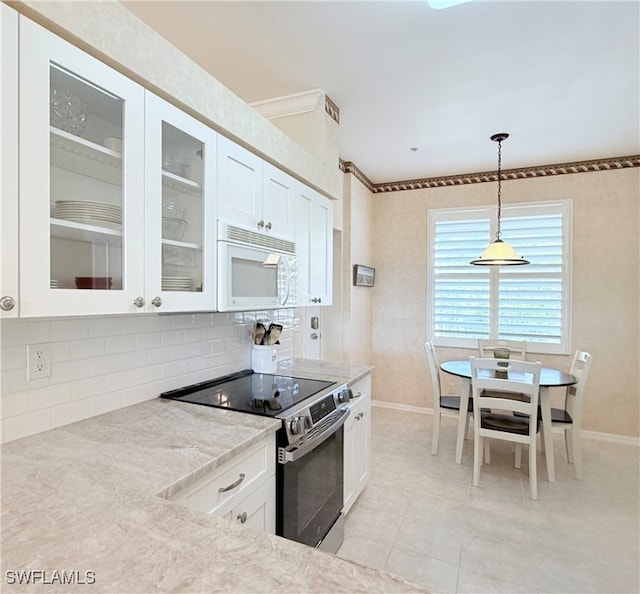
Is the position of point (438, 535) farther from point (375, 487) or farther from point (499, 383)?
point (499, 383)

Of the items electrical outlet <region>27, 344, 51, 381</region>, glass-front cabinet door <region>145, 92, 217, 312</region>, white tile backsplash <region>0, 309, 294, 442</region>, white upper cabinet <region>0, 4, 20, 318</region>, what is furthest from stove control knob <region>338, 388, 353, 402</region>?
white upper cabinet <region>0, 4, 20, 318</region>

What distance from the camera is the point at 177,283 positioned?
153 centimetres

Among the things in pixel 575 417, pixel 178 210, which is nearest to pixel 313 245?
pixel 178 210

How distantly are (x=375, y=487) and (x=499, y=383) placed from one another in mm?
1188

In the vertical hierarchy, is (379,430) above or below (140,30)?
below

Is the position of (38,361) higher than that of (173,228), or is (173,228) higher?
(173,228)

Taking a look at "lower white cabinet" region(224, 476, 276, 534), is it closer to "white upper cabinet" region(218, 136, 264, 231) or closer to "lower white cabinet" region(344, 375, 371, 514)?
"lower white cabinet" region(344, 375, 371, 514)

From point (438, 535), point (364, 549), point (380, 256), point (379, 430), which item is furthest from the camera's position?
point (380, 256)

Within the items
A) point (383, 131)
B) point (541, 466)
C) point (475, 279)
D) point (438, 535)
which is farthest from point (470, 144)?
point (438, 535)

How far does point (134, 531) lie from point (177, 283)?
2.99ft

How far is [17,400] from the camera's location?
1.30 meters

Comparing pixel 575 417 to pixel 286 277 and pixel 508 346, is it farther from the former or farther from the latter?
pixel 286 277

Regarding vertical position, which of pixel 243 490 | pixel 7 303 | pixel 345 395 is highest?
pixel 7 303

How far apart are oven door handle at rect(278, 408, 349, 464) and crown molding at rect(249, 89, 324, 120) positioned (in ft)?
7.00
